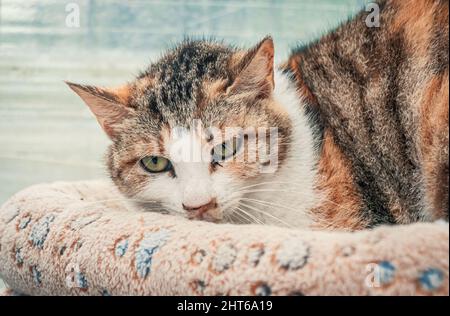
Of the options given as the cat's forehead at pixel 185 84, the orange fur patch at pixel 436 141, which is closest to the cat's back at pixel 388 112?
the orange fur patch at pixel 436 141

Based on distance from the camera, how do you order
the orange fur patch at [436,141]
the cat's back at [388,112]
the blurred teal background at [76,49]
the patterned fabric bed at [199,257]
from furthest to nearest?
the blurred teal background at [76,49], the cat's back at [388,112], the orange fur patch at [436,141], the patterned fabric bed at [199,257]

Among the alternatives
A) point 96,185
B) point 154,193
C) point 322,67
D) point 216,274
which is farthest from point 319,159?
point 96,185

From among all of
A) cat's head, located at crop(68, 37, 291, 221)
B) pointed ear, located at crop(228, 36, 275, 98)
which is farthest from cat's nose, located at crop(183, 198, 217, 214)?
pointed ear, located at crop(228, 36, 275, 98)

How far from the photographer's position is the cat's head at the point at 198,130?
47.2 inches

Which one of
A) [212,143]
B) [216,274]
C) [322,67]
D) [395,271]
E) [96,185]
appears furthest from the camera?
[96,185]

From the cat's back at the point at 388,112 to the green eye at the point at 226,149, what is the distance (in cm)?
23

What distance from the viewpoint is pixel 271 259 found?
926 millimetres

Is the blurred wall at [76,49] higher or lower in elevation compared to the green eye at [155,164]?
higher

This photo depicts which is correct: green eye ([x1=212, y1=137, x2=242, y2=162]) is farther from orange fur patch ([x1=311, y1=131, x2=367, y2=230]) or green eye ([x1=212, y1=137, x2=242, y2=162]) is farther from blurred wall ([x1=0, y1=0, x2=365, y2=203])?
blurred wall ([x1=0, y1=0, x2=365, y2=203])

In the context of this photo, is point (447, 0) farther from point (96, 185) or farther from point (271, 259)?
point (96, 185)

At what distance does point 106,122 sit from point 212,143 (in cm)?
31

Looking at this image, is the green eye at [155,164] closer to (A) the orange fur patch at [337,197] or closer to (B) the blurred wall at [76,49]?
(A) the orange fur patch at [337,197]

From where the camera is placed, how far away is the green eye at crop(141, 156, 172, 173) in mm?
1262

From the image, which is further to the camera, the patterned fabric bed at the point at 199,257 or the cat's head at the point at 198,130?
the cat's head at the point at 198,130
